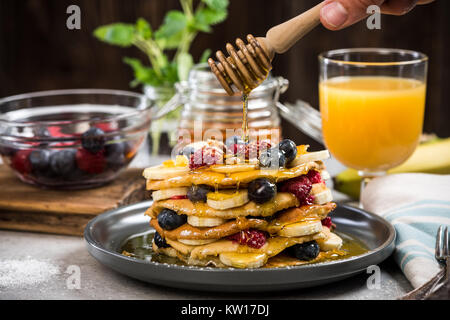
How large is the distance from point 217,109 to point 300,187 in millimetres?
896

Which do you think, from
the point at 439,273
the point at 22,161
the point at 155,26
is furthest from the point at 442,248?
the point at 155,26

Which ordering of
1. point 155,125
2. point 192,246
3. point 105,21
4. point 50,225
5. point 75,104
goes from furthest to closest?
point 105,21, point 155,125, point 75,104, point 50,225, point 192,246

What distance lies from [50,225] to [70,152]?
25 centimetres

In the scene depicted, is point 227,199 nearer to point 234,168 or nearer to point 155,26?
point 234,168

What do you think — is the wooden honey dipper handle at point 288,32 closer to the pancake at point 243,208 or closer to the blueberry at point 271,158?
the blueberry at point 271,158

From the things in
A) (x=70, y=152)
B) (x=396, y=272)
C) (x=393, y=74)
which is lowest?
(x=396, y=272)

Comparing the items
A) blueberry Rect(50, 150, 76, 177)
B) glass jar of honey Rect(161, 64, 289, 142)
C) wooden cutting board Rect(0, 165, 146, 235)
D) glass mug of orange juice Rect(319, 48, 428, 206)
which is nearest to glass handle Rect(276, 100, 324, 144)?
glass jar of honey Rect(161, 64, 289, 142)

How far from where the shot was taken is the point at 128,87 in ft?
14.1

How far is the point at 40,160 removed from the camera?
2.03 m

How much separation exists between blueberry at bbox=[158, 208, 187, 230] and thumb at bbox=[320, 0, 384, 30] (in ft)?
1.89

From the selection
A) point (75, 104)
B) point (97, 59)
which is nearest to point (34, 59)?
point (97, 59)

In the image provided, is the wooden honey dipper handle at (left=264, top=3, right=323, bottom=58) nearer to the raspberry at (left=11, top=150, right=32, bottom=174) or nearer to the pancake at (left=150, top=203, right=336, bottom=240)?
the pancake at (left=150, top=203, right=336, bottom=240)

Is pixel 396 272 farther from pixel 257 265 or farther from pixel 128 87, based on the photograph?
pixel 128 87

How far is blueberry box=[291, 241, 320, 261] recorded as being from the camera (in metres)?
1.45
